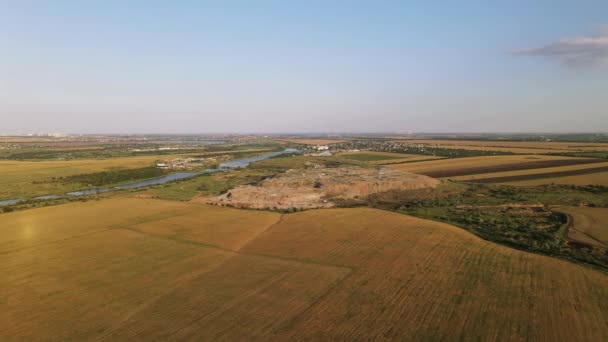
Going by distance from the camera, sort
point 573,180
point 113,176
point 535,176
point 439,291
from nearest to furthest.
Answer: point 439,291 < point 573,180 < point 535,176 < point 113,176

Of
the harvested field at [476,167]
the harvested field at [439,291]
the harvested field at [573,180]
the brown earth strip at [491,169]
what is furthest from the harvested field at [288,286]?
the harvested field at [476,167]

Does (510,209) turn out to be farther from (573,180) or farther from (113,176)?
(113,176)

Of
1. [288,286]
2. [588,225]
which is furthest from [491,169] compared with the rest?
[288,286]

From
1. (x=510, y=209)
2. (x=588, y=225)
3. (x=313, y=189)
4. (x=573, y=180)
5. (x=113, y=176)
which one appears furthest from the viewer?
(x=113, y=176)

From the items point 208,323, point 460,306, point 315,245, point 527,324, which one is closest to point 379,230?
point 315,245

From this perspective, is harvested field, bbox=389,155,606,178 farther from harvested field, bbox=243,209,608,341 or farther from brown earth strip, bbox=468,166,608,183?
harvested field, bbox=243,209,608,341

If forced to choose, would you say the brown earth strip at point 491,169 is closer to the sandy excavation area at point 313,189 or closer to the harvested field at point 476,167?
the harvested field at point 476,167
